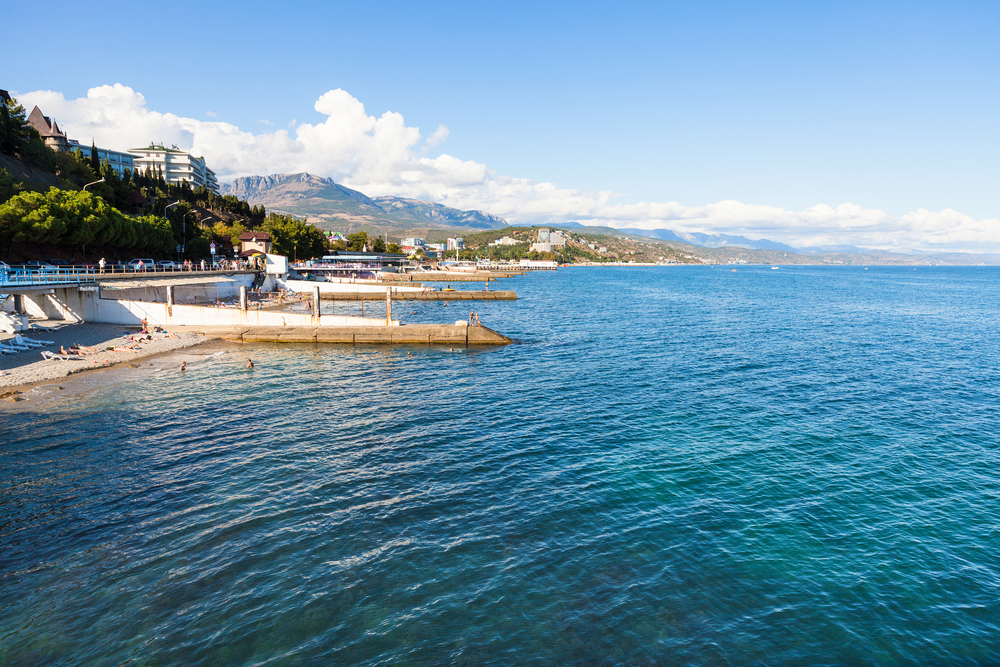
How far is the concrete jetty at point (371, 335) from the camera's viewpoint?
156ft

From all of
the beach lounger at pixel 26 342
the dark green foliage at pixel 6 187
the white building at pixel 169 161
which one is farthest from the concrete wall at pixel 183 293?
the white building at pixel 169 161

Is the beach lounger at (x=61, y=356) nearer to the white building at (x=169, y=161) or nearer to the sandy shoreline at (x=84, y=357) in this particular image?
the sandy shoreline at (x=84, y=357)

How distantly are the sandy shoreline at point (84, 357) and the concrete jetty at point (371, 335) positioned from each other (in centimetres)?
386

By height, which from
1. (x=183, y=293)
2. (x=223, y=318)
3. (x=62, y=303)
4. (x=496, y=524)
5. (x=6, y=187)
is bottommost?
(x=496, y=524)

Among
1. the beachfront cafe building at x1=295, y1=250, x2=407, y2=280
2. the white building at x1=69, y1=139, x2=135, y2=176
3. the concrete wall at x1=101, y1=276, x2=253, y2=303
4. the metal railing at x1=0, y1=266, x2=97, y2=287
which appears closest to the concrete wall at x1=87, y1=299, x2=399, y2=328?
the concrete wall at x1=101, y1=276, x2=253, y2=303

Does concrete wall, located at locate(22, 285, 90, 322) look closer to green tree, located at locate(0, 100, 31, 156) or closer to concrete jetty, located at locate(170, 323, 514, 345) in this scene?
concrete jetty, located at locate(170, 323, 514, 345)

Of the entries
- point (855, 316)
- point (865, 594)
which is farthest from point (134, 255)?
point (855, 316)

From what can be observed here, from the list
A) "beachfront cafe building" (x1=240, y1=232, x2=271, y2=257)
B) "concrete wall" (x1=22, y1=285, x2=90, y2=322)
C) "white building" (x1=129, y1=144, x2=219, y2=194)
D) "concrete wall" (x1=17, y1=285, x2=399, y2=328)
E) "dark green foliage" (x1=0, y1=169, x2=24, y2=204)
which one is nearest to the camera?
"concrete wall" (x1=22, y1=285, x2=90, y2=322)

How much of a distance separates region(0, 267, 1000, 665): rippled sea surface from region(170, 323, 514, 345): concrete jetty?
48.8 feet

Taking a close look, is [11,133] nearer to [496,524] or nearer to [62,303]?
[62,303]

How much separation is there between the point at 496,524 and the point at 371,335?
113 ft

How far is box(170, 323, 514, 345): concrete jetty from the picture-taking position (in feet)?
156

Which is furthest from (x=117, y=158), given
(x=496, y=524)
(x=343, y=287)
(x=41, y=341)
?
(x=496, y=524)

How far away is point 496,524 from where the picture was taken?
1572 centimetres
